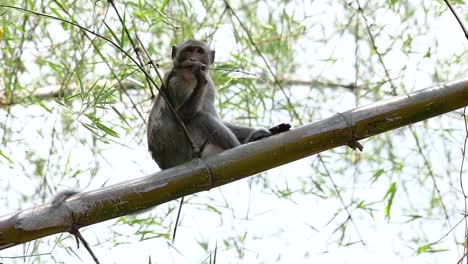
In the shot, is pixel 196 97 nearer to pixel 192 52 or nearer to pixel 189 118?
pixel 189 118

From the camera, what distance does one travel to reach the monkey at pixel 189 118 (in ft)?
18.3

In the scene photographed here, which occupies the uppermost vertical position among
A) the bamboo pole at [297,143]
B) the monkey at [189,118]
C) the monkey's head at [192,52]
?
the monkey's head at [192,52]

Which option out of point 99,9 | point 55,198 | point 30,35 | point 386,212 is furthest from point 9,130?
point 386,212

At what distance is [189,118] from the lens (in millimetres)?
5852

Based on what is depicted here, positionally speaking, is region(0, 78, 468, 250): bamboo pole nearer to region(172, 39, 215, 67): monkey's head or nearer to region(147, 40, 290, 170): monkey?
region(147, 40, 290, 170): monkey

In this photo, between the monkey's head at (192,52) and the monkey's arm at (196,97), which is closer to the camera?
the monkey's arm at (196,97)

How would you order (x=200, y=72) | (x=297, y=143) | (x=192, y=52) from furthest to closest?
(x=192, y=52) < (x=200, y=72) < (x=297, y=143)

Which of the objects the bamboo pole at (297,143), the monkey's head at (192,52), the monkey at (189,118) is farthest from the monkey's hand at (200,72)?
the bamboo pole at (297,143)

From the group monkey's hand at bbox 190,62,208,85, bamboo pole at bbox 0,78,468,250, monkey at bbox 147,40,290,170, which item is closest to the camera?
bamboo pole at bbox 0,78,468,250

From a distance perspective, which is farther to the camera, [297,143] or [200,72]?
[200,72]

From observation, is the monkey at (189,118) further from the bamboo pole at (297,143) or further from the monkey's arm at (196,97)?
the bamboo pole at (297,143)

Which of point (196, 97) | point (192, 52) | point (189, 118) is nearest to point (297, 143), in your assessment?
point (196, 97)

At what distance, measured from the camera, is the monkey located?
5590 mm

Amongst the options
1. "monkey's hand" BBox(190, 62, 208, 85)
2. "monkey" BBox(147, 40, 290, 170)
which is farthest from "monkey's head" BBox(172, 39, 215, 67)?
"monkey's hand" BBox(190, 62, 208, 85)
